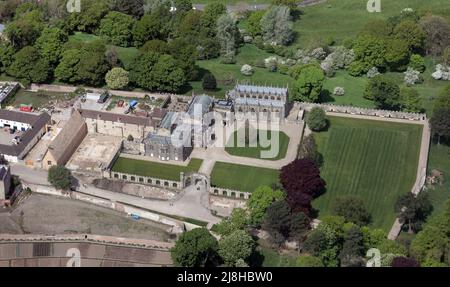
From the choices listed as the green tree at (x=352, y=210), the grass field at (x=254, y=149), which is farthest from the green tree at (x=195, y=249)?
the grass field at (x=254, y=149)

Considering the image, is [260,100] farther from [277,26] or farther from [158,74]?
[277,26]

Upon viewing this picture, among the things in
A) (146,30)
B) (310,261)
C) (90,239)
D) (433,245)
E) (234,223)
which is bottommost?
(90,239)

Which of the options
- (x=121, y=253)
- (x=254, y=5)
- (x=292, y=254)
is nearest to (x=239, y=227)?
(x=292, y=254)

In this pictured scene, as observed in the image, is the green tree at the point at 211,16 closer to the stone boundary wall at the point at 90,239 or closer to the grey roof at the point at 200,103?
the grey roof at the point at 200,103

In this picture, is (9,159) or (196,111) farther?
(196,111)

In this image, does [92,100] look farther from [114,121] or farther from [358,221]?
[358,221]

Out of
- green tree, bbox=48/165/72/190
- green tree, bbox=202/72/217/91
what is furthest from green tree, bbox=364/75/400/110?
green tree, bbox=48/165/72/190

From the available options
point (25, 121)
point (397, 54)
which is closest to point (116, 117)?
point (25, 121)

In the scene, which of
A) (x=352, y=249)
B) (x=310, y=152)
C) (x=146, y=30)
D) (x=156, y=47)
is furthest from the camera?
(x=146, y=30)
